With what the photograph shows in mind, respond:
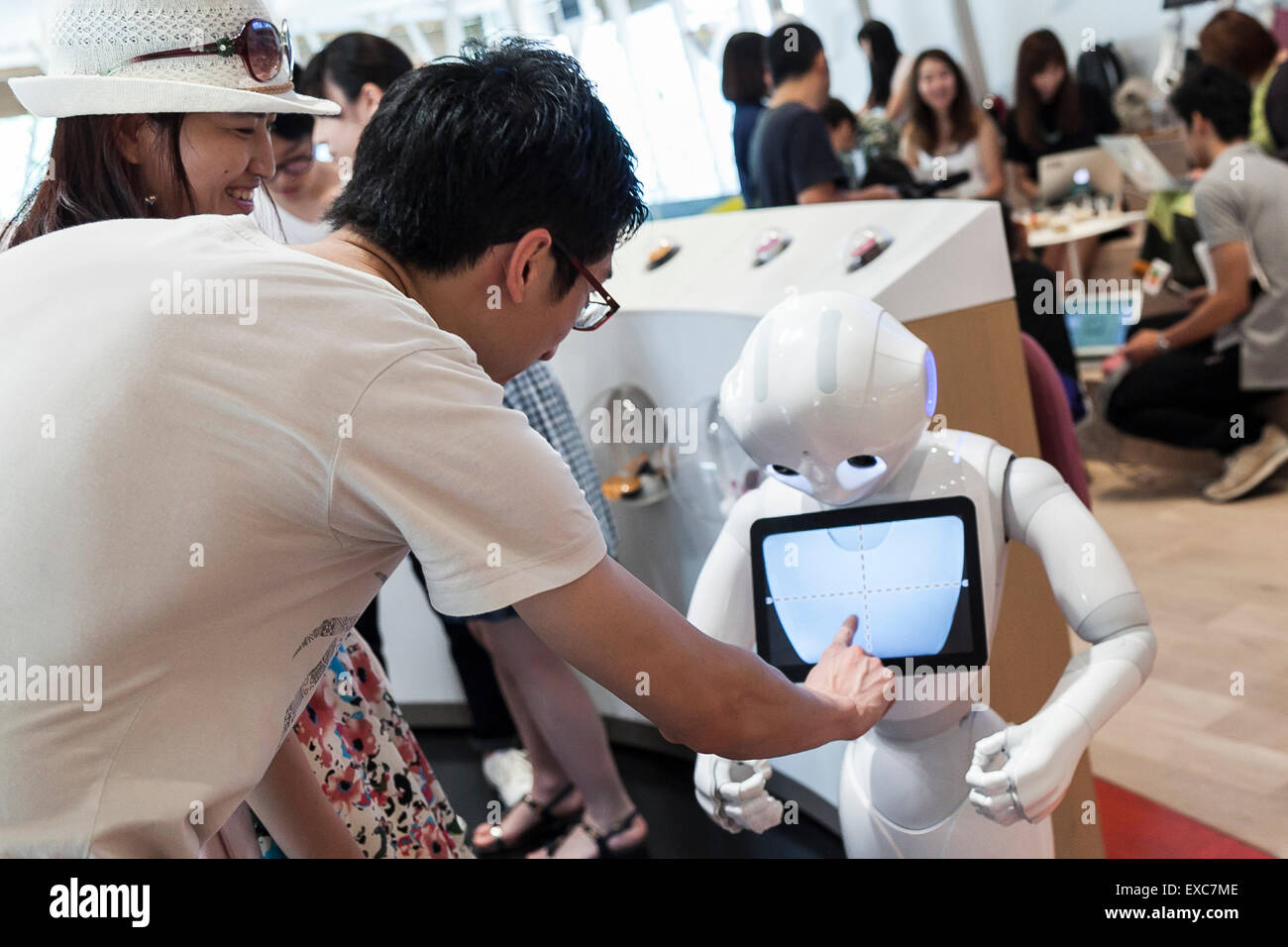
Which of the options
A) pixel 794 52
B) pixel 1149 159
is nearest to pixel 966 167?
pixel 1149 159

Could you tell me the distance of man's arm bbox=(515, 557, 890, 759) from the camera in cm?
75

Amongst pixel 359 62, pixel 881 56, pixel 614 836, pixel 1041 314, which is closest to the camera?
pixel 1041 314

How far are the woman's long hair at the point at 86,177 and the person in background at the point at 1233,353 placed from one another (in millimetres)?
1040

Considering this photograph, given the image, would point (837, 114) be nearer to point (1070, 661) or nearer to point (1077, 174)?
point (1077, 174)

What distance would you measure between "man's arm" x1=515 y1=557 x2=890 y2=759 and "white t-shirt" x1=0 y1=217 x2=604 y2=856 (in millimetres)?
29

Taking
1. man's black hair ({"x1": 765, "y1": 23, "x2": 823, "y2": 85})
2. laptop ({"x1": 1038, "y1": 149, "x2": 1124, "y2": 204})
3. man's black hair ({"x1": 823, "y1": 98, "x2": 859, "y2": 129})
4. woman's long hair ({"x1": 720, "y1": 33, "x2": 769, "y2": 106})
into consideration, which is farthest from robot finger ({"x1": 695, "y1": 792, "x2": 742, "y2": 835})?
laptop ({"x1": 1038, "y1": 149, "x2": 1124, "y2": 204})

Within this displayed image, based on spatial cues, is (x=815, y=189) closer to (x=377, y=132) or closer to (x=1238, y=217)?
(x=1238, y=217)

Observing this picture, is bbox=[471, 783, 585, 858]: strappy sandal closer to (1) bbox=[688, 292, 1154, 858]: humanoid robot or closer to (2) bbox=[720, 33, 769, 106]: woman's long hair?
(1) bbox=[688, 292, 1154, 858]: humanoid robot

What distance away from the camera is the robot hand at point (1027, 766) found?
101 centimetres

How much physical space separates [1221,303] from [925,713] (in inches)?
26.8

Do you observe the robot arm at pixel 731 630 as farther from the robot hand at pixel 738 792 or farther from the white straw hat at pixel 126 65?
the white straw hat at pixel 126 65

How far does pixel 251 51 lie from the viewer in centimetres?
105
